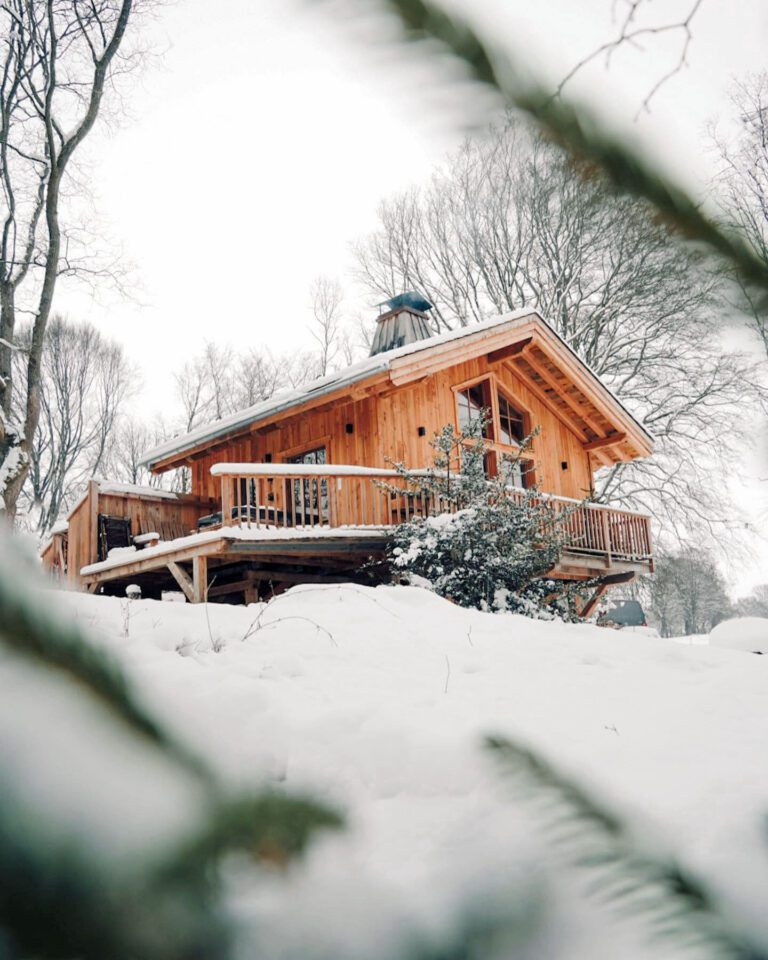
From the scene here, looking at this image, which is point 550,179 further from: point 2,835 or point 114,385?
point 114,385

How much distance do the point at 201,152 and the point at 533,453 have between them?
15146 mm

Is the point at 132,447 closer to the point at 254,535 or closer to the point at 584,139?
the point at 254,535

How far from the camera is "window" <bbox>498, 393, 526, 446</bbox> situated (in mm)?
15480

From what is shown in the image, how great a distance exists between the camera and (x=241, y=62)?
0.65 m

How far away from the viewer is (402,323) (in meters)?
17.5

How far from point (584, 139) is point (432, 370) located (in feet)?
40.2

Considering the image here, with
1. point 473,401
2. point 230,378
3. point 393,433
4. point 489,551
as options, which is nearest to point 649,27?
point 489,551

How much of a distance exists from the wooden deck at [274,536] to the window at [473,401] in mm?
2683

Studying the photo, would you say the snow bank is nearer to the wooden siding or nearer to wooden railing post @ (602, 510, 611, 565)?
wooden railing post @ (602, 510, 611, 565)

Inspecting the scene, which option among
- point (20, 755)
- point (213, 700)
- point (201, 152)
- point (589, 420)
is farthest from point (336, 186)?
point (589, 420)

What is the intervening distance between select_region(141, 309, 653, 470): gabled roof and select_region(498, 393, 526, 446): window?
34.5 inches

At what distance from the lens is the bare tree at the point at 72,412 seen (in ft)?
72.6

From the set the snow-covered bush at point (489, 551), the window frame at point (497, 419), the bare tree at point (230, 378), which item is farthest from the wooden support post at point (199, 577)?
the bare tree at point (230, 378)

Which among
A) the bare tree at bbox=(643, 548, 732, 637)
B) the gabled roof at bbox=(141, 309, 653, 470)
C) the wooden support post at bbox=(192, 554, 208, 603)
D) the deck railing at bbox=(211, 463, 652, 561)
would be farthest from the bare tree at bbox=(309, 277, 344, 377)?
the wooden support post at bbox=(192, 554, 208, 603)
